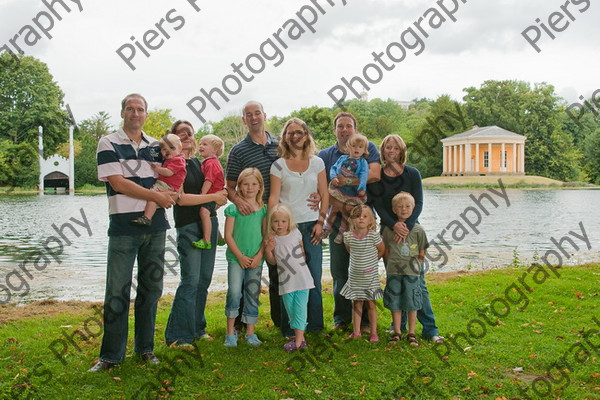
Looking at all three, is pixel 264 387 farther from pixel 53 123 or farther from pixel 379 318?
pixel 53 123

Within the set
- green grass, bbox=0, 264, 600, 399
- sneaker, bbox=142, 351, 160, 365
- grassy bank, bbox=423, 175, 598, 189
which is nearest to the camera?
green grass, bbox=0, 264, 600, 399

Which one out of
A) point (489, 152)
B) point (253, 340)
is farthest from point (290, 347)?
point (489, 152)

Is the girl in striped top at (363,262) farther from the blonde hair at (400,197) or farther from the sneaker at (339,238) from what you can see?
the blonde hair at (400,197)

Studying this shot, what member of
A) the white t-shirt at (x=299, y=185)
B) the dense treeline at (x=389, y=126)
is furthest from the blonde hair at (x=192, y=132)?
the dense treeline at (x=389, y=126)

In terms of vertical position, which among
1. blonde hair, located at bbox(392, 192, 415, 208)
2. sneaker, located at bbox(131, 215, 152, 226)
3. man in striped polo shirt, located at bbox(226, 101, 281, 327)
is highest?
man in striped polo shirt, located at bbox(226, 101, 281, 327)

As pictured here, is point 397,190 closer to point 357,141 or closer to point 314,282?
point 357,141

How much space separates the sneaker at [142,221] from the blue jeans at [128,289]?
0.13 meters

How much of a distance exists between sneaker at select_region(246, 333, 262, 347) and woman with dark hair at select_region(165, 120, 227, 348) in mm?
529

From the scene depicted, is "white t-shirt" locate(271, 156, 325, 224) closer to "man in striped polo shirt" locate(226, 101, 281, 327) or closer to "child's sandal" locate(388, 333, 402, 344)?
"man in striped polo shirt" locate(226, 101, 281, 327)

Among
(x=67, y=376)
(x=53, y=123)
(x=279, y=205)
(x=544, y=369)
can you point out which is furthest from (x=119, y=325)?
(x=53, y=123)

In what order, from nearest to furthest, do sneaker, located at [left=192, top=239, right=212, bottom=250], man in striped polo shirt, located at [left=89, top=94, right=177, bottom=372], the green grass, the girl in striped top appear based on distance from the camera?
the green grass → man in striped polo shirt, located at [left=89, top=94, right=177, bottom=372] → sneaker, located at [left=192, top=239, right=212, bottom=250] → the girl in striped top

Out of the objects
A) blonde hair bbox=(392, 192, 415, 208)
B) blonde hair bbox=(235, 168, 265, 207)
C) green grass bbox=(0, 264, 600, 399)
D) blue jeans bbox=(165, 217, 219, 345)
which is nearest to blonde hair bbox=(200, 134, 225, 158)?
blonde hair bbox=(235, 168, 265, 207)

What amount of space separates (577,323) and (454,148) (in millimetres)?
61930

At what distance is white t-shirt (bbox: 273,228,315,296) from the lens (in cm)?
515
